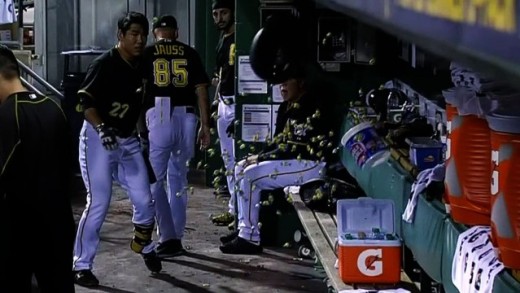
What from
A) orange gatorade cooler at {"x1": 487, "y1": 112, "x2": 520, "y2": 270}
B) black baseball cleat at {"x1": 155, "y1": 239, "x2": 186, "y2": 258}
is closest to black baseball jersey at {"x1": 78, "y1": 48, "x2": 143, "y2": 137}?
black baseball cleat at {"x1": 155, "y1": 239, "x2": 186, "y2": 258}

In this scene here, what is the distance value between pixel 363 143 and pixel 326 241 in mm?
865

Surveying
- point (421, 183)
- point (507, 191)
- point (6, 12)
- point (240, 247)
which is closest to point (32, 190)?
point (421, 183)

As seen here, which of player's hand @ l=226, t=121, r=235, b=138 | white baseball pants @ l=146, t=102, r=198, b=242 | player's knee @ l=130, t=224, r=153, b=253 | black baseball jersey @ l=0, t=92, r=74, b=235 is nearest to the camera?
black baseball jersey @ l=0, t=92, r=74, b=235

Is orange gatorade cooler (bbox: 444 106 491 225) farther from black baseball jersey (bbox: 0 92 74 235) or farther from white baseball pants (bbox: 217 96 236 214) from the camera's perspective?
white baseball pants (bbox: 217 96 236 214)

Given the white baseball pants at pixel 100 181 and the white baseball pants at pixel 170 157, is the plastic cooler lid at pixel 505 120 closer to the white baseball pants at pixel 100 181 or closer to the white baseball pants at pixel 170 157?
the white baseball pants at pixel 100 181

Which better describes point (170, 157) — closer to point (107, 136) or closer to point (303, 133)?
point (303, 133)

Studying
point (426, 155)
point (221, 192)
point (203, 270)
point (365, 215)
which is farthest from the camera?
point (221, 192)

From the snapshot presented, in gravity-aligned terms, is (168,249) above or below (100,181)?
below

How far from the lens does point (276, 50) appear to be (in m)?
7.88

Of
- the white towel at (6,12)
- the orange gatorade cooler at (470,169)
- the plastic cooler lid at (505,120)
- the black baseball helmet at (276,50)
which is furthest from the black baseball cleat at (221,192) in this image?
the plastic cooler lid at (505,120)

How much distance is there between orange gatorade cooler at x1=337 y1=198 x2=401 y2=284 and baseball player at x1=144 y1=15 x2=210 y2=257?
131 inches

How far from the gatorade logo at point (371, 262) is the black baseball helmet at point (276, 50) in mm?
3048

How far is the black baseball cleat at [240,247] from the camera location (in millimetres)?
8234

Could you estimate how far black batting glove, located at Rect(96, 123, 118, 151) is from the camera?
707cm
